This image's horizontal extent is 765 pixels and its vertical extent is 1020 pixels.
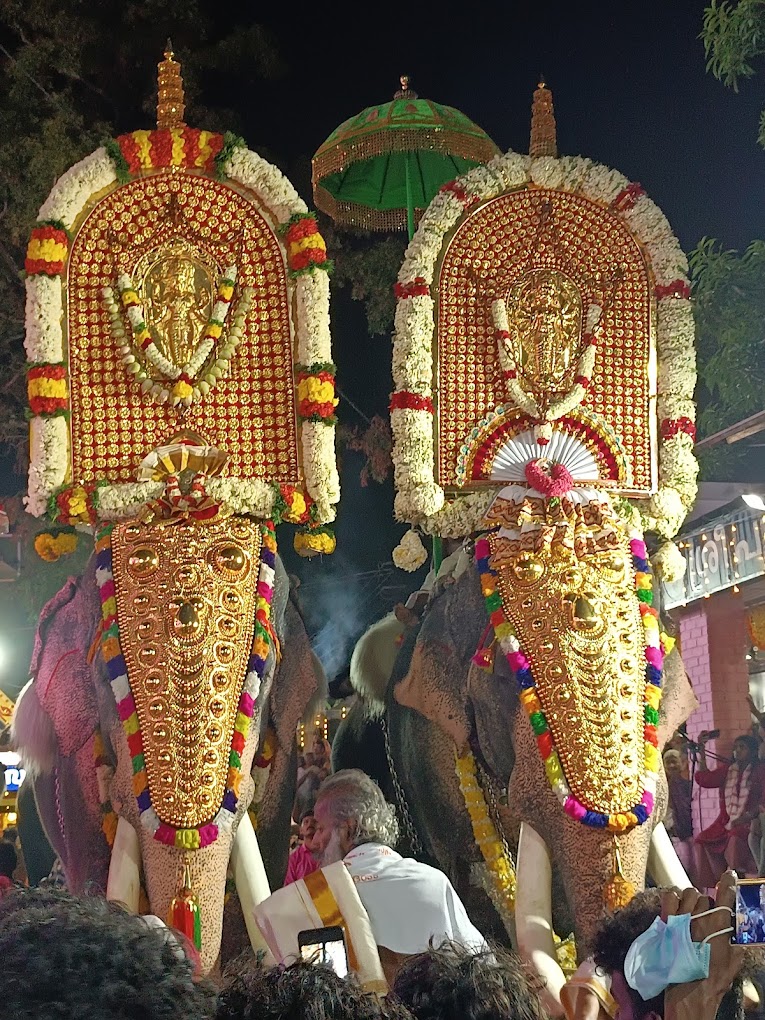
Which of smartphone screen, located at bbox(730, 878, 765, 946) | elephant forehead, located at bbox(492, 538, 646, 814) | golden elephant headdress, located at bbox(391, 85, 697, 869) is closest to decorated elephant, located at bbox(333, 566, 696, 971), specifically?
elephant forehead, located at bbox(492, 538, 646, 814)

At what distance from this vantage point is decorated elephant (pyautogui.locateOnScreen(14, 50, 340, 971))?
20.9 ft

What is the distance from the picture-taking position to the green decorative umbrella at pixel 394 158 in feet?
27.6

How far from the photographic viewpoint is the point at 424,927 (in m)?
4.88

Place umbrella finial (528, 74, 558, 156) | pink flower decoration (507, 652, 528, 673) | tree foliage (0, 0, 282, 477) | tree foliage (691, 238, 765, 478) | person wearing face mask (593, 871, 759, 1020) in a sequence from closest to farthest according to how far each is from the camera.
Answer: person wearing face mask (593, 871, 759, 1020), pink flower decoration (507, 652, 528, 673), umbrella finial (528, 74, 558, 156), tree foliage (691, 238, 765, 478), tree foliage (0, 0, 282, 477)

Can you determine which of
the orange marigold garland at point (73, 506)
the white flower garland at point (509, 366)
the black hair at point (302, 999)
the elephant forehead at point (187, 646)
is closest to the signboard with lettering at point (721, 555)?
the white flower garland at point (509, 366)

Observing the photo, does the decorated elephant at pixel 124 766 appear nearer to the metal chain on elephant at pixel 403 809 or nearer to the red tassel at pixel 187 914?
the red tassel at pixel 187 914

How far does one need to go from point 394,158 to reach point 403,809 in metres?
3.60

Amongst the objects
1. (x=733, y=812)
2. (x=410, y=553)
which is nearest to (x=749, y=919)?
(x=410, y=553)

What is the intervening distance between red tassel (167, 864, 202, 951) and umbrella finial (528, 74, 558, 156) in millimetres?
3619

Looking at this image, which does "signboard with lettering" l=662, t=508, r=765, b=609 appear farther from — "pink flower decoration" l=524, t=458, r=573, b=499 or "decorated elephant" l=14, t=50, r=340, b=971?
"decorated elephant" l=14, t=50, r=340, b=971

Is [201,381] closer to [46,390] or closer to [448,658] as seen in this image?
[46,390]

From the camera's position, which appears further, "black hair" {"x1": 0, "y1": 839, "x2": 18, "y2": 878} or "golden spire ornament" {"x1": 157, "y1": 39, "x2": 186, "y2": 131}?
"black hair" {"x1": 0, "y1": 839, "x2": 18, "y2": 878}

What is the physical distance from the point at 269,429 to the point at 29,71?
4066 millimetres

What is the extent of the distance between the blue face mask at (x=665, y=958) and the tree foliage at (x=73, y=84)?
7.32 metres
